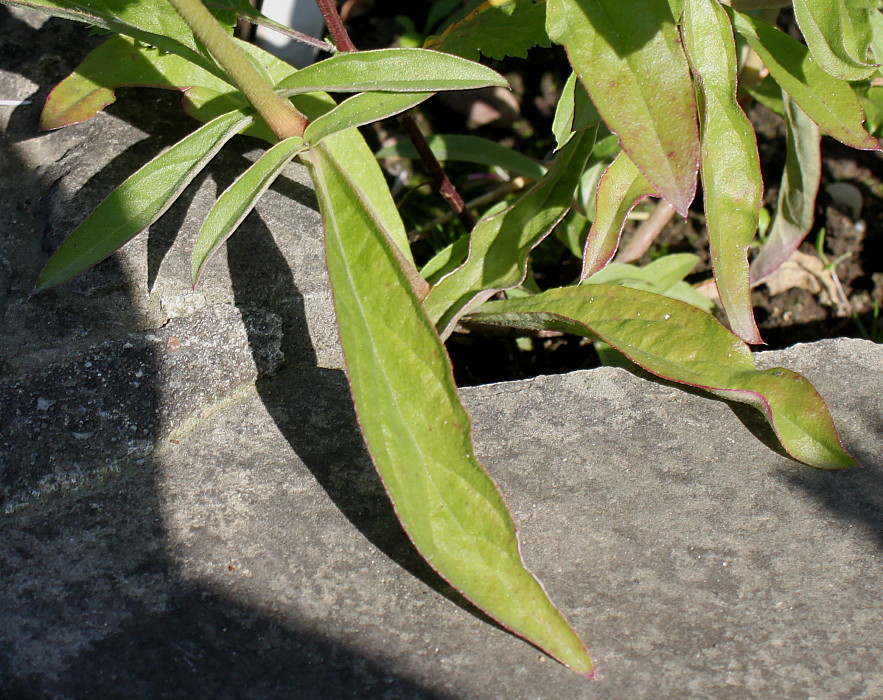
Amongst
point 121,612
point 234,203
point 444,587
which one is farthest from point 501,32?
point 121,612

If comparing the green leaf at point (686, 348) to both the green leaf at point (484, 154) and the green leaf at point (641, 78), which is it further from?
the green leaf at point (484, 154)

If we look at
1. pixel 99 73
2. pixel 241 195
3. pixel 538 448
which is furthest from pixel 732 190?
pixel 99 73

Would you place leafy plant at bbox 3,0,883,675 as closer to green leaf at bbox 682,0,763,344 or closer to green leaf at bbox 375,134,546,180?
green leaf at bbox 682,0,763,344

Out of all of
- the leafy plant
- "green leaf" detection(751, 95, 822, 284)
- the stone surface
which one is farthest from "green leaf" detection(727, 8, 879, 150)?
the stone surface

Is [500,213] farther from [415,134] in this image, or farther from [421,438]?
[421,438]

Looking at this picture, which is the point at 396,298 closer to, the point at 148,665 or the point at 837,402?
the point at 148,665

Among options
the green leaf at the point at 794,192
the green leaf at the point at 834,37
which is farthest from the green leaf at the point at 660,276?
the green leaf at the point at 834,37

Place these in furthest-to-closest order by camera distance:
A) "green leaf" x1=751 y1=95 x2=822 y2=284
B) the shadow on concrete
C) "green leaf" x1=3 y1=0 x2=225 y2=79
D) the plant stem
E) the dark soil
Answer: the dark soil → "green leaf" x1=751 y1=95 x2=822 y2=284 → the plant stem → "green leaf" x1=3 y1=0 x2=225 y2=79 → the shadow on concrete
